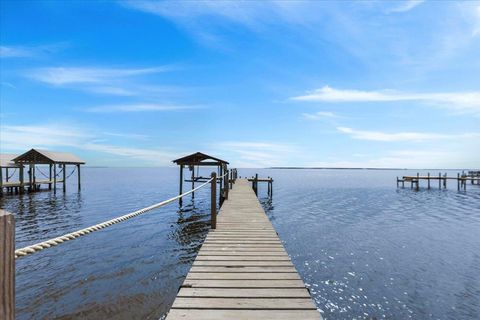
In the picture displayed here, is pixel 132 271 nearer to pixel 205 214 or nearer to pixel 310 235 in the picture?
pixel 310 235

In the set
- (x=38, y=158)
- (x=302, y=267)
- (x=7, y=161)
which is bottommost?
(x=302, y=267)

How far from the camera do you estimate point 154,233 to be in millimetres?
15297

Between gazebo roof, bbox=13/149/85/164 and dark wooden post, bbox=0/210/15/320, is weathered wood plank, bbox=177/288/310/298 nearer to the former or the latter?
dark wooden post, bbox=0/210/15/320

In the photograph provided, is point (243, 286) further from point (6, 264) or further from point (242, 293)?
point (6, 264)

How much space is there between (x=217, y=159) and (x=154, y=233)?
10.3m

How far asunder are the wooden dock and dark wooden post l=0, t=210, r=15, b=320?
2.92 metres

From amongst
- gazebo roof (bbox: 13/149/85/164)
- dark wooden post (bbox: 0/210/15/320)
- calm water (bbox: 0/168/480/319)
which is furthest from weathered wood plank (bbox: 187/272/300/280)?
gazebo roof (bbox: 13/149/85/164)

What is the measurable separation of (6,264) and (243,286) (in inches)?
159

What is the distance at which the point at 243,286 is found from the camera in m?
4.74

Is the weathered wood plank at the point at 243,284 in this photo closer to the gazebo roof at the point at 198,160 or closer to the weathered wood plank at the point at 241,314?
the weathered wood plank at the point at 241,314

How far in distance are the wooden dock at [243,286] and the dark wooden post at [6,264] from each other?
2.92 metres

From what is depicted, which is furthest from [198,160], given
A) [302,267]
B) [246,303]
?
[246,303]

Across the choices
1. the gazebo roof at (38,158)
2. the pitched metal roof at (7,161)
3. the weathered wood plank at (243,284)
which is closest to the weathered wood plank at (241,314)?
the weathered wood plank at (243,284)

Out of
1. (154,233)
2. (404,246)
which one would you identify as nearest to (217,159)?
(154,233)
